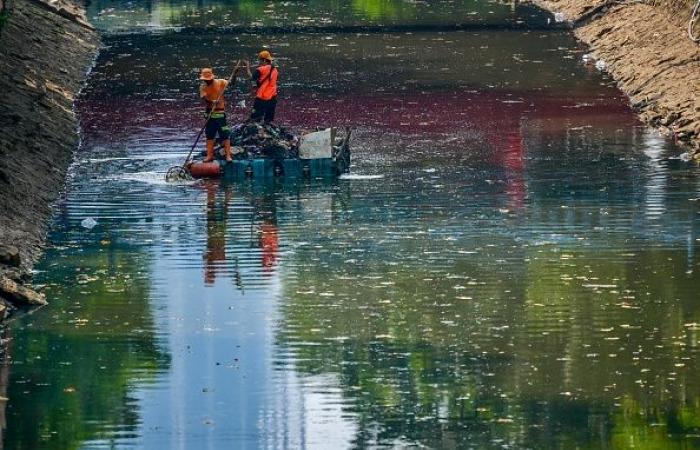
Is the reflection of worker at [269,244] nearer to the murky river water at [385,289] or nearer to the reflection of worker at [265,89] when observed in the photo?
the murky river water at [385,289]

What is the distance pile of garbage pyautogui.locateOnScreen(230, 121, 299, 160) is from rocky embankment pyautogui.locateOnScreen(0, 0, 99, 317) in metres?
2.83

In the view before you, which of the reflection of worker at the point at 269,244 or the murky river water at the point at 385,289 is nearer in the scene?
the murky river water at the point at 385,289

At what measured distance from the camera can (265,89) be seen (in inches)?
1153

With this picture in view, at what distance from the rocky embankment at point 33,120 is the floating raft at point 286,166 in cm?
234

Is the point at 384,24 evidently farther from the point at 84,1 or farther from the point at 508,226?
the point at 508,226

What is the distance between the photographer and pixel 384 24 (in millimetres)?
50594

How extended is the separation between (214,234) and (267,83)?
5474mm

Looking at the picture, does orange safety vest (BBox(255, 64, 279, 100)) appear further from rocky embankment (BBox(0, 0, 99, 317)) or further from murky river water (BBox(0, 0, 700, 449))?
rocky embankment (BBox(0, 0, 99, 317))

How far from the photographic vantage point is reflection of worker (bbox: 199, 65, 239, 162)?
27.4 metres

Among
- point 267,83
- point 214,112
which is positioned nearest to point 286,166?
point 214,112

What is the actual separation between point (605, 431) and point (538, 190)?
441 inches

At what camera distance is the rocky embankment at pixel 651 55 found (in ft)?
106

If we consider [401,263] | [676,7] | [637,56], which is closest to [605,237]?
[401,263]

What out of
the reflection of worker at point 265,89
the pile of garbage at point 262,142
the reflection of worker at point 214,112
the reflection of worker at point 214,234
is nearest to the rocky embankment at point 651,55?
the pile of garbage at point 262,142
